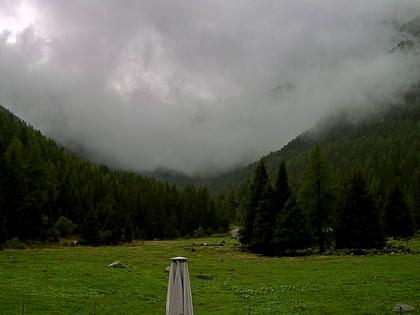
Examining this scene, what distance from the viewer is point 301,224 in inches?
2667

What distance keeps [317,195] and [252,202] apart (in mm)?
13947

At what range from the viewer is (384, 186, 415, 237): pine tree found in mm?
85875

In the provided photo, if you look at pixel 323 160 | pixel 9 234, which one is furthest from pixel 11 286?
pixel 9 234

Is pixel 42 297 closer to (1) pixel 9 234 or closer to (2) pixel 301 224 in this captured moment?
(2) pixel 301 224

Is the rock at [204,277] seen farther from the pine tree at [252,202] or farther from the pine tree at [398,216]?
the pine tree at [398,216]

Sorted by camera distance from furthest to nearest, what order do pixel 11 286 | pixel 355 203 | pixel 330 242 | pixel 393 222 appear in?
pixel 393 222 < pixel 330 242 < pixel 355 203 < pixel 11 286

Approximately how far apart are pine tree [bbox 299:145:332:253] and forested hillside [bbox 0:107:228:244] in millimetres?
47858

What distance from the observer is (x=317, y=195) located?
68.4 m

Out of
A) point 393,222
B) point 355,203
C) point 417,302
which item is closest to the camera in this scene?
point 417,302

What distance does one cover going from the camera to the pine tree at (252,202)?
7706cm

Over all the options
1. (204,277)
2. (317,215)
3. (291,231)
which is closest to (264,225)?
(291,231)

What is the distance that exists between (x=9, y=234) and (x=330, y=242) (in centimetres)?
5653

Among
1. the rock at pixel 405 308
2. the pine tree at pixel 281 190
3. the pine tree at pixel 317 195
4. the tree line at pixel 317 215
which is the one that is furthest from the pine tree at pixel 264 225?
the rock at pixel 405 308

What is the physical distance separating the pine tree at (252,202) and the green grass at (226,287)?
27032mm
